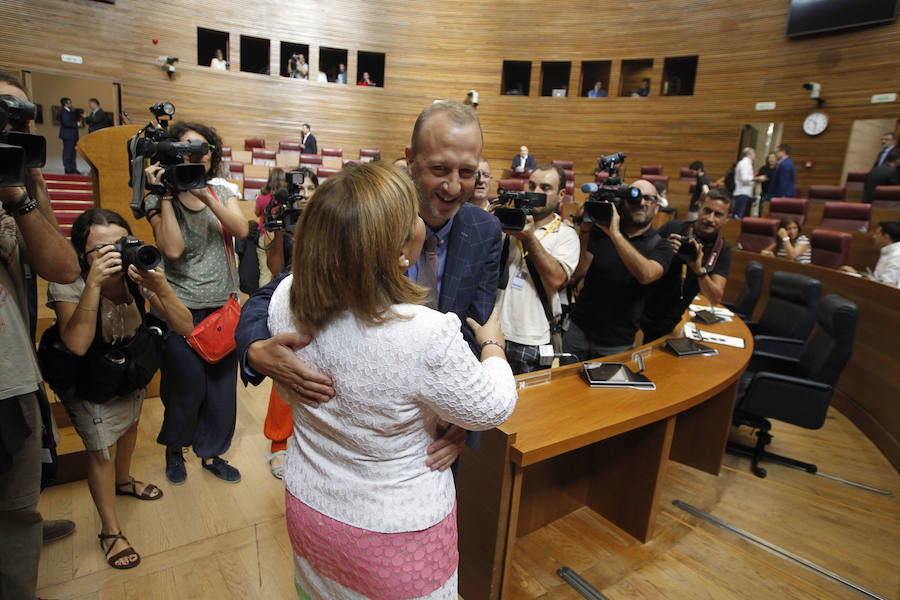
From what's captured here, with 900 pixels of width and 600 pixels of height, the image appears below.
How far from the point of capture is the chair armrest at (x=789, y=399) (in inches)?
100

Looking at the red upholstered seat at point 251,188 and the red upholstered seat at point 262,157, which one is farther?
the red upholstered seat at point 262,157

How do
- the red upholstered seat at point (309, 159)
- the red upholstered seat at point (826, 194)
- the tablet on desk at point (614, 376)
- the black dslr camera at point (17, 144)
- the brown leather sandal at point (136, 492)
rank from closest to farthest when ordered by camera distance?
the black dslr camera at point (17, 144) < the tablet on desk at point (614, 376) < the brown leather sandal at point (136, 492) < the red upholstered seat at point (826, 194) < the red upholstered seat at point (309, 159)

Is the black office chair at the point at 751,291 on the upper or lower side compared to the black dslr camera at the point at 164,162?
lower

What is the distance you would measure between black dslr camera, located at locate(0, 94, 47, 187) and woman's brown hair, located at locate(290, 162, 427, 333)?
66 cm

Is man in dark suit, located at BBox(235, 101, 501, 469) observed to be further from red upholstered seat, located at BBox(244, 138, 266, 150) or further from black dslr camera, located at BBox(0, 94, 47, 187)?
red upholstered seat, located at BBox(244, 138, 266, 150)

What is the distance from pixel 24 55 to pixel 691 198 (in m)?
11.7

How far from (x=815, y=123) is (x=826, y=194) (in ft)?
6.14

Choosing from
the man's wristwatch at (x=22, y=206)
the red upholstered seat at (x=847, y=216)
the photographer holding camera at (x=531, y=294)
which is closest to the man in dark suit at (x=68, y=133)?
the man's wristwatch at (x=22, y=206)

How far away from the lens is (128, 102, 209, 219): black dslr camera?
67.6 inches

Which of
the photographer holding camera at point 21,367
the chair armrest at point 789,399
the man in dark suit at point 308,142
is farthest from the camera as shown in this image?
the man in dark suit at point 308,142

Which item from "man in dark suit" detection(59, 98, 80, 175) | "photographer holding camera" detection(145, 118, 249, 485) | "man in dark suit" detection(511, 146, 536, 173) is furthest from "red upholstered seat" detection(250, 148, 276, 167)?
"photographer holding camera" detection(145, 118, 249, 485)

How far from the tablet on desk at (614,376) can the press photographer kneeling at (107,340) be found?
1.51 metres

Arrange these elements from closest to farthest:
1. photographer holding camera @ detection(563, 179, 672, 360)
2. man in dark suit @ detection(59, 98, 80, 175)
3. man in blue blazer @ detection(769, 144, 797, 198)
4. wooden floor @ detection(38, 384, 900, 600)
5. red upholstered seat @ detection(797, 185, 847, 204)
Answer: wooden floor @ detection(38, 384, 900, 600) < photographer holding camera @ detection(563, 179, 672, 360) < red upholstered seat @ detection(797, 185, 847, 204) < man in blue blazer @ detection(769, 144, 797, 198) < man in dark suit @ detection(59, 98, 80, 175)

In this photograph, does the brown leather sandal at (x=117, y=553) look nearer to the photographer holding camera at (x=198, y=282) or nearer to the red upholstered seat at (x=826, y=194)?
the photographer holding camera at (x=198, y=282)
